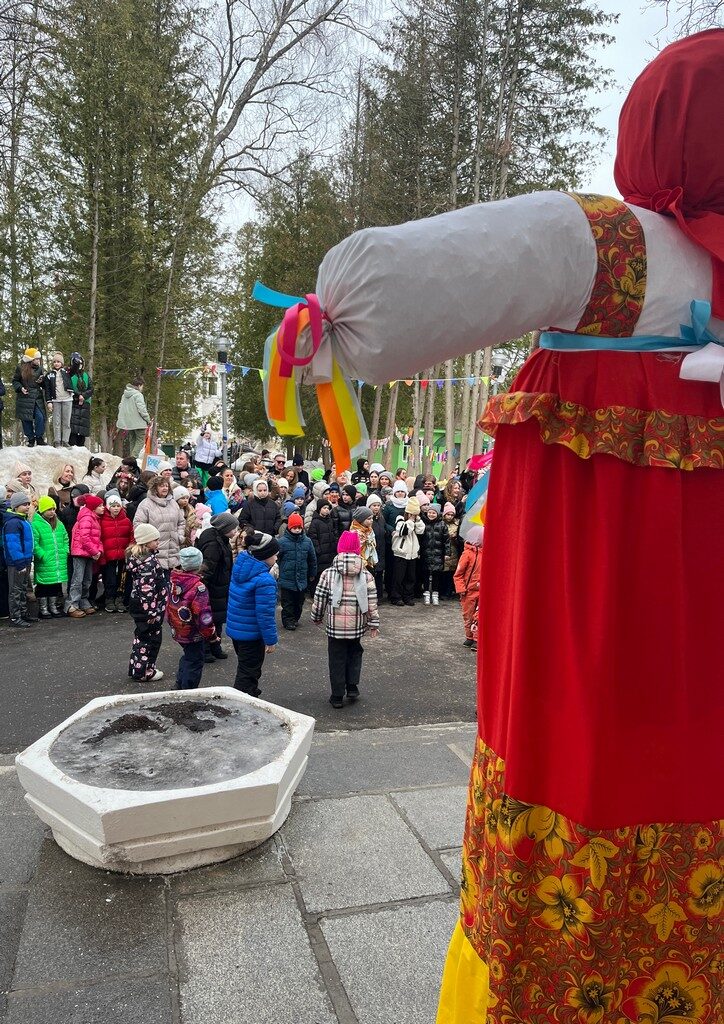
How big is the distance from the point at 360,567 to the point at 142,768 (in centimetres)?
340

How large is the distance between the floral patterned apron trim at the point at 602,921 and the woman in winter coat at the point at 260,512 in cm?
835

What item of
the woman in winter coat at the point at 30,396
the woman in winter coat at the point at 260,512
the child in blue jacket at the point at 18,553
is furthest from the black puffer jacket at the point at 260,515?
the woman in winter coat at the point at 30,396

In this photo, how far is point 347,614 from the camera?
248 inches

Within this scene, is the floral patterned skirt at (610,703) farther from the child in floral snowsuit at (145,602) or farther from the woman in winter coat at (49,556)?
the woman in winter coat at (49,556)

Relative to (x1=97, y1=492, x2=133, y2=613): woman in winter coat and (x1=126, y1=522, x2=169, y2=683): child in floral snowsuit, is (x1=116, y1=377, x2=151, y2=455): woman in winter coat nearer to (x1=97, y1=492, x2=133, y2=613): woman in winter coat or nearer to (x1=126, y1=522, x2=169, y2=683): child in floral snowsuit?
(x1=97, y1=492, x2=133, y2=613): woman in winter coat

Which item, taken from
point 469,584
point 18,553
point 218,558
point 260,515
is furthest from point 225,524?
point 18,553

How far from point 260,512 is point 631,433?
865cm

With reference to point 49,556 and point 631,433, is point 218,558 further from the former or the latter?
point 631,433

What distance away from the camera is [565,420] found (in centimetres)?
137

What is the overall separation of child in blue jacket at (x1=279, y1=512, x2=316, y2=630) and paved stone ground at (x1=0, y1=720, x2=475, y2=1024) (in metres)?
5.29

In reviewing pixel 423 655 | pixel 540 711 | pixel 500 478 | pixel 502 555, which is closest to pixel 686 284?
pixel 500 478

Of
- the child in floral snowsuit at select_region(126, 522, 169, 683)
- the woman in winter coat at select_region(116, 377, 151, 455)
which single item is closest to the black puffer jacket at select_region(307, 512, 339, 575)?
the child in floral snowsuit at select_region(126, 522, 169, 683)

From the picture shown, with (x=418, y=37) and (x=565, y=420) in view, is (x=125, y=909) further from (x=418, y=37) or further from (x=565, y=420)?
(x=418, y=37)

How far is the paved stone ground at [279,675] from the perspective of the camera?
5.97 m
